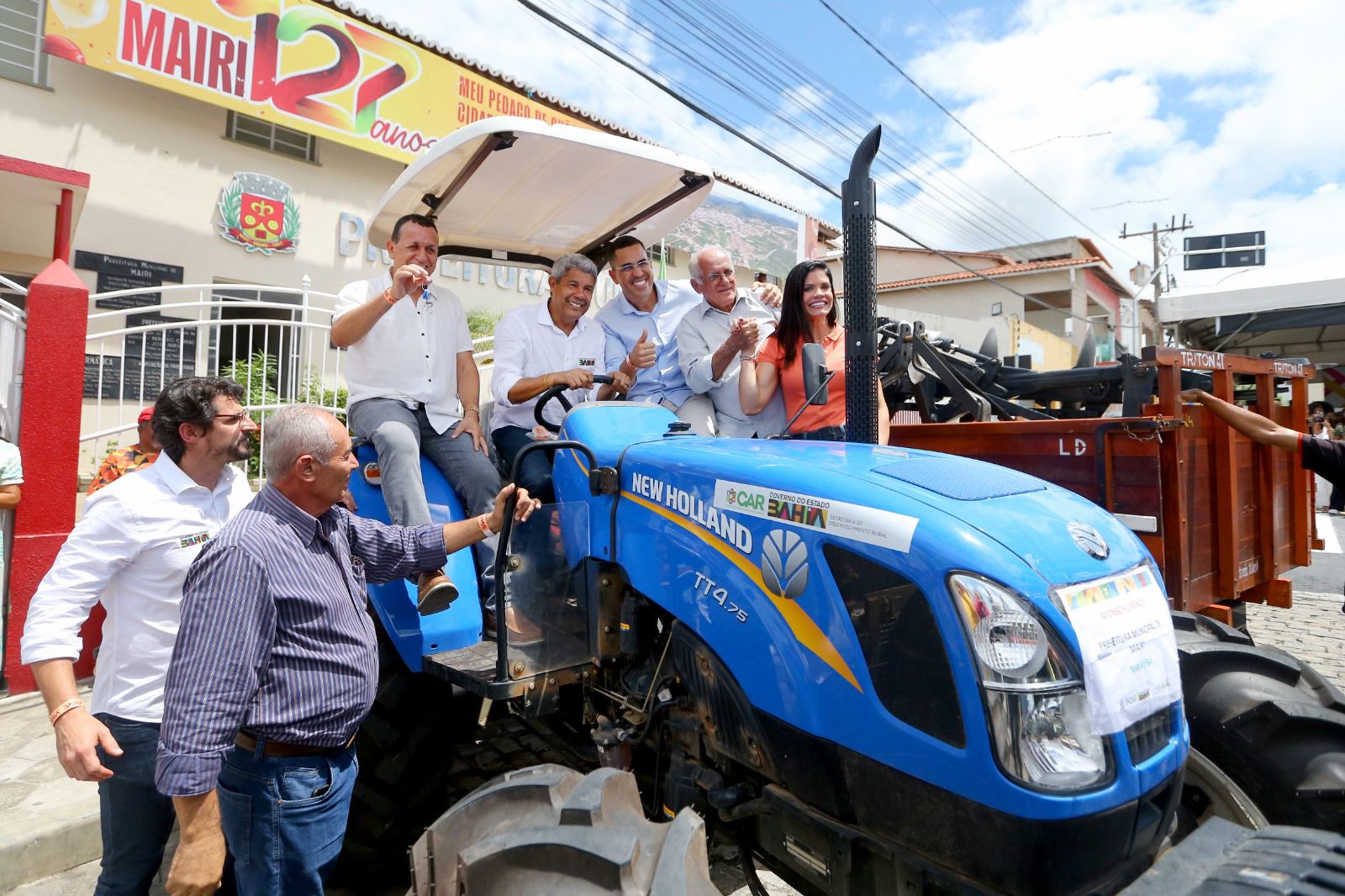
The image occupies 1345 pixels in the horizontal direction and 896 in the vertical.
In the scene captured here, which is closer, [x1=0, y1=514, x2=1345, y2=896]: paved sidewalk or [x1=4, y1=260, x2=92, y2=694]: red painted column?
[x1=0, y1=514, x2=1345, y2=896]: paved sidewalk

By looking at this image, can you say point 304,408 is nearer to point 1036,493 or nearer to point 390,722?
point 390,722

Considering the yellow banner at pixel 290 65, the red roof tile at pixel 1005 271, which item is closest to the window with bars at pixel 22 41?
the yellow banner at pixel 290 65

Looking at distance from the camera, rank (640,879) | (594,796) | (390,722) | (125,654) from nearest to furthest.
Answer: (640,879)
(594,796)
(125,654)
(390,722)

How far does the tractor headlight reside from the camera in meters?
1.54

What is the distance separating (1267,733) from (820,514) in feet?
4.78

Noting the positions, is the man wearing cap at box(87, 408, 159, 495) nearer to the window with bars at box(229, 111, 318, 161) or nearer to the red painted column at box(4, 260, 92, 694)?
the red painted column at box(4, 260, 92, 694)

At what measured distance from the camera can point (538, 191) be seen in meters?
3.64

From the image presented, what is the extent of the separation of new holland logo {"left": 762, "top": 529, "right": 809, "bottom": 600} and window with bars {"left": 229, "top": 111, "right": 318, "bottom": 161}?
1080 centimetres

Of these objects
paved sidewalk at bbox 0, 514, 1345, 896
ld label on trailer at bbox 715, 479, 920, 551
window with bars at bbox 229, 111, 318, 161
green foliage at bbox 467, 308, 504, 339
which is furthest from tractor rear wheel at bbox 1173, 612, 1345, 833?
window with bars at bbox 229, 111, 318, 161

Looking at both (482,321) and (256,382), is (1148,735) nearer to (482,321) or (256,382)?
(256,382)

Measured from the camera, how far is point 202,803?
1.77 metres

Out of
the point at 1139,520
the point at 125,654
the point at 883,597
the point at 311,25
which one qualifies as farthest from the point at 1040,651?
the point at 311,25

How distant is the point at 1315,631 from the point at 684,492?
6.77 meters

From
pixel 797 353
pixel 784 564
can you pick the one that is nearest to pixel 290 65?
pixel 797 353
